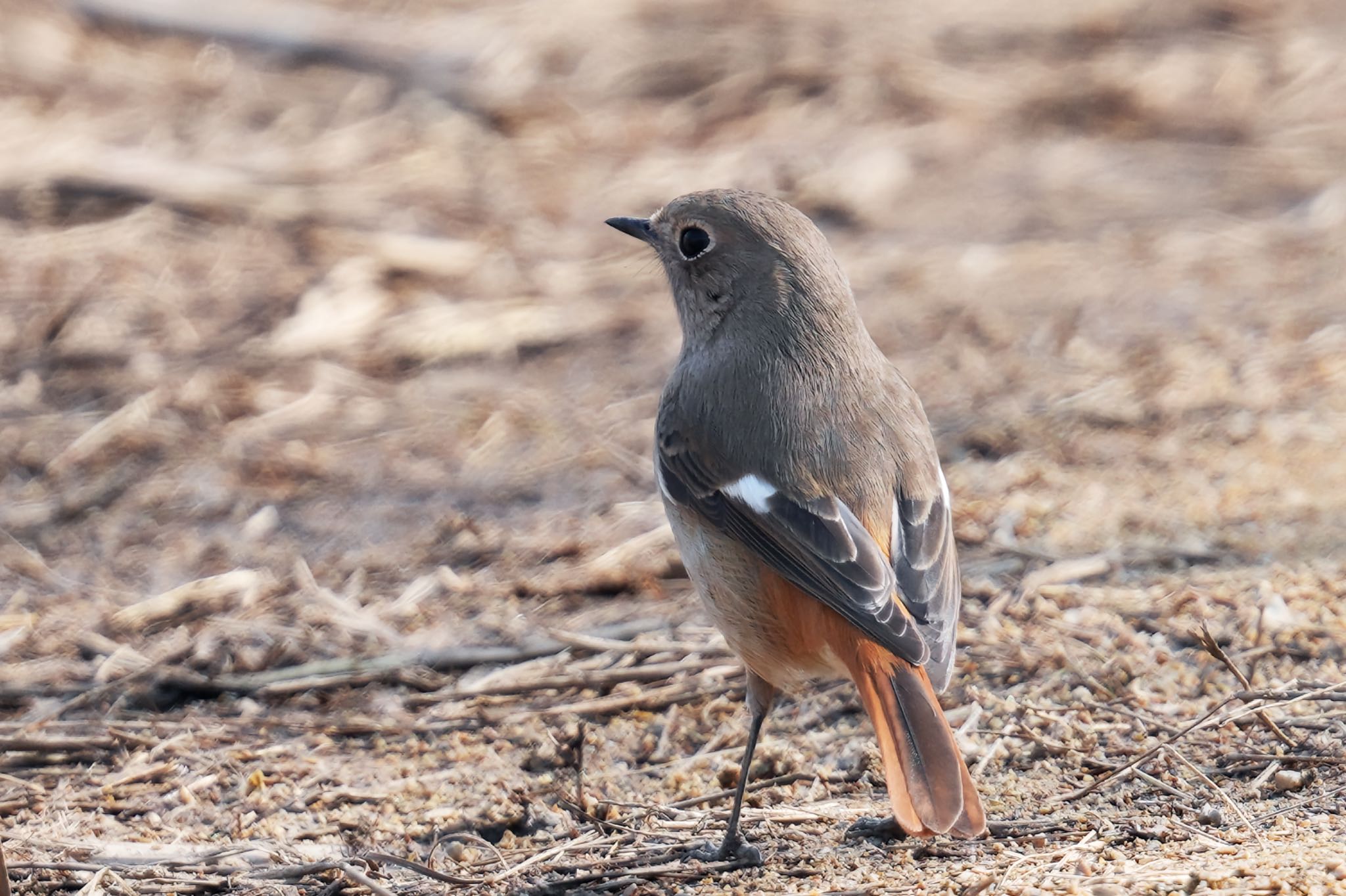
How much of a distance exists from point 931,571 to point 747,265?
1.29m

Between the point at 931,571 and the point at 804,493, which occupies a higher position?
the point at 804,493

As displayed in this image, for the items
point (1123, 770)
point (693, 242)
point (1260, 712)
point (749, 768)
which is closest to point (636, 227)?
point (693, 242)

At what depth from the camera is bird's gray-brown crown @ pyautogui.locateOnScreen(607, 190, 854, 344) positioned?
4957 mm

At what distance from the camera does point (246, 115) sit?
1002cm

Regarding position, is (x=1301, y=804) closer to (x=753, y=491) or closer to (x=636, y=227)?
(x=753, y=491)

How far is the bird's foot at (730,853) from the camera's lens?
4004 millimetres

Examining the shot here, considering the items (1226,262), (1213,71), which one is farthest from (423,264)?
(1213,71)

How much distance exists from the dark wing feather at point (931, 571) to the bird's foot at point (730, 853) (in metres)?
0.63

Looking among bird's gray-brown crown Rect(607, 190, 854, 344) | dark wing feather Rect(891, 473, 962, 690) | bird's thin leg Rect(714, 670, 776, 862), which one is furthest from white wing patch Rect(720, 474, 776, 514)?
bird's gray-brown crown Rect(607, 190, 854, 344)

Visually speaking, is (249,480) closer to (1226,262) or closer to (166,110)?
(166,110)

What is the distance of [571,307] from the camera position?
831cm

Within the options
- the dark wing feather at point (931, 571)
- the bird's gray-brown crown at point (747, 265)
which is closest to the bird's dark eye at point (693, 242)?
the bird's gray-brown crown at point (747, 265)

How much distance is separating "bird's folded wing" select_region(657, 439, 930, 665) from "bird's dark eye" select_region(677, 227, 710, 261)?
854mm

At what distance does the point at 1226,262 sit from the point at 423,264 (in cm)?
433
